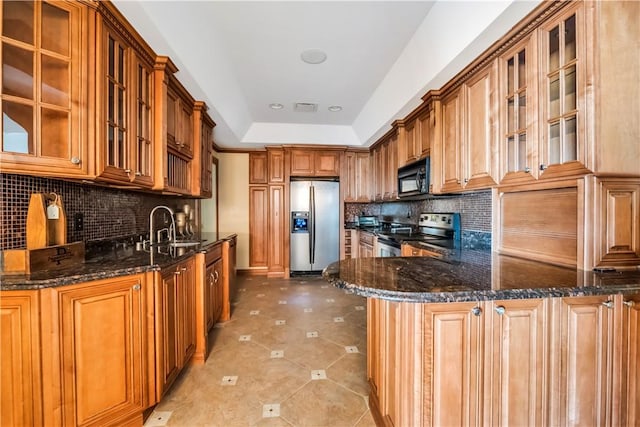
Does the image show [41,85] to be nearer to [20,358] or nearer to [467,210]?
[20,358]

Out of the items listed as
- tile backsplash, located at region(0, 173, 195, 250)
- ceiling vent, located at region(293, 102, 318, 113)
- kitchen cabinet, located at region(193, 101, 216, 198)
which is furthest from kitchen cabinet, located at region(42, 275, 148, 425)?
ceiling vent, located at region(293, 102, 318, 113)

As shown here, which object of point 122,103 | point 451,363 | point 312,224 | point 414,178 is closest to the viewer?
point 451,363

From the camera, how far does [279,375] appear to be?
2.06 m

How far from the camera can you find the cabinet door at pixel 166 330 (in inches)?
63.6

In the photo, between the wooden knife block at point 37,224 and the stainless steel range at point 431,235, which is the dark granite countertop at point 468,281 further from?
the wooden knife block at point 37,224

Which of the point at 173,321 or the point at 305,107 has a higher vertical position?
the point at 305,107

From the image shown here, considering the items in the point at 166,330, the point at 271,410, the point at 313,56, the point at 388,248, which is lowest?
the point at 271,410

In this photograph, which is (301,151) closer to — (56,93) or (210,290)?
(210,290)

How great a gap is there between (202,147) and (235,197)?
A: 206cm

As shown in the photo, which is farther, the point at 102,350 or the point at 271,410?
the point at 271,410

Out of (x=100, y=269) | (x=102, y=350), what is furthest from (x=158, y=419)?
(x=100, y=269)

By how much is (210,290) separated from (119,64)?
187cm

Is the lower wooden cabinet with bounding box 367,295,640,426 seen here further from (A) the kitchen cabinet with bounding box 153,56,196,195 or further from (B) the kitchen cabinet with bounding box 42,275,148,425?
(A) the kitchen cabinet with bounding box 153,56,196,195

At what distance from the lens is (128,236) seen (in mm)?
2424
